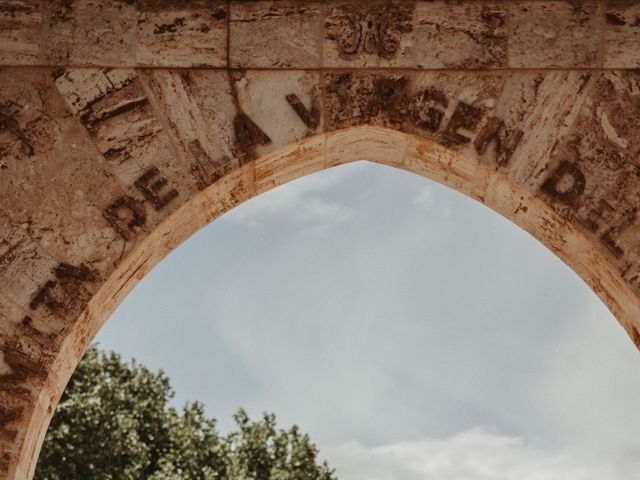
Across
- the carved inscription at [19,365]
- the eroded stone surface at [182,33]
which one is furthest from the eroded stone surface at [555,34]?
the carved inscription at [19,365]

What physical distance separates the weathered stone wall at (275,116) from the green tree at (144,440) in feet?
43.6

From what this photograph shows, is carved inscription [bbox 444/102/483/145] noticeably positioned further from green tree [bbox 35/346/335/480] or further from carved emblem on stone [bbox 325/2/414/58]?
green tree [bbox 35/346/335/480]

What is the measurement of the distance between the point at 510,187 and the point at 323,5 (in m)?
1.38

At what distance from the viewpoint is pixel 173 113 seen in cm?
446

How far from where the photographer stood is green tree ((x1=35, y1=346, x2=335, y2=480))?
16.9m

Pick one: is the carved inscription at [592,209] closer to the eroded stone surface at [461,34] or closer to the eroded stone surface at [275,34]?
the eroded stone surface at [461,34]

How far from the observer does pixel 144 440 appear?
739 inches

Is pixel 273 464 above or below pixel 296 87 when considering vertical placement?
above

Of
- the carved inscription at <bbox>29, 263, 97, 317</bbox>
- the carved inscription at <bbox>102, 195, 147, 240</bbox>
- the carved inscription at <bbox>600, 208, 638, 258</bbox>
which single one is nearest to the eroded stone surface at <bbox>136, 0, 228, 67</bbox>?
the carved inscription at <bbox>102, 195, 147, 240</bbox>

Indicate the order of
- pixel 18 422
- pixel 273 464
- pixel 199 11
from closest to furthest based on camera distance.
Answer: pixel 18 422
pixel 199 11
pixel 273 464

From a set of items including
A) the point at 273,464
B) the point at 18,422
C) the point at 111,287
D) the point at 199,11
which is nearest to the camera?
the point at 18,422

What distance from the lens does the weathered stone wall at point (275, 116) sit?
13.9 feet

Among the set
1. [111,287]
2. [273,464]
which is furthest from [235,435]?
[111,287]

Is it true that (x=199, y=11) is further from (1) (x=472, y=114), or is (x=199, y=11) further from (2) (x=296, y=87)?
(1) (x=472, y=114)
